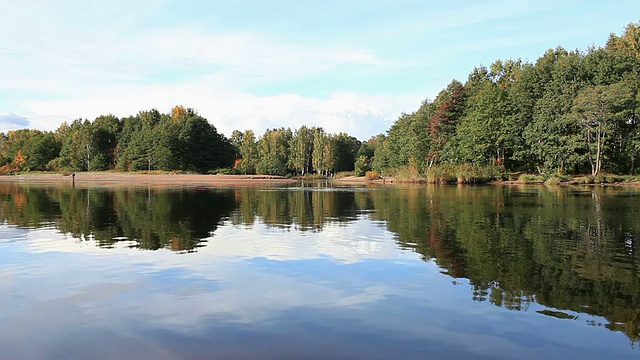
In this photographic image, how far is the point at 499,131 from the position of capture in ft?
227

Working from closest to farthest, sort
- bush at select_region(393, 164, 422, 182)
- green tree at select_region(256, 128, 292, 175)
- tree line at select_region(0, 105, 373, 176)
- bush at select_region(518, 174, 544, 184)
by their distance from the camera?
bush at select_region(518, 174, 544, 184)
bush at select_region(393, 164, 422, 182)
tree line at select_region(0, 105, 373, 176)
green tree at select_region(256, 128, 292, 175)

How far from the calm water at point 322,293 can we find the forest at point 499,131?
48467mm

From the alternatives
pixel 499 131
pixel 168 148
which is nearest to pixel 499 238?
pixel 499 131

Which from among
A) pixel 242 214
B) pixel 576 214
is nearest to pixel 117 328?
pixel 242 214

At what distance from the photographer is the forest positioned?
6031cm

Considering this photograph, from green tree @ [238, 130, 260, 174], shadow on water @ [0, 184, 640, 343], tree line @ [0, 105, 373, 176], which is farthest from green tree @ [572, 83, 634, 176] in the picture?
green tree @ [238, 130, 260, 174]

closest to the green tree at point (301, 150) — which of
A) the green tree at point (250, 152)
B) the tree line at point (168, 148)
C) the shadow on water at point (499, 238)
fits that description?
the tree line at point (168, 148)

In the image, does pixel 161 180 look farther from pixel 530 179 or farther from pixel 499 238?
pixel 499 238

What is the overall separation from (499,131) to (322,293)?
65964mm

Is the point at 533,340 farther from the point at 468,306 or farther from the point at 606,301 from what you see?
the point at 606,301

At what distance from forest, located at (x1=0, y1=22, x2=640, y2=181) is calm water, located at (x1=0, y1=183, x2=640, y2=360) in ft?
159

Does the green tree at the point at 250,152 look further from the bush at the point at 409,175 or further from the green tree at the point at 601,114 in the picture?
the green tree at the point at 601,114

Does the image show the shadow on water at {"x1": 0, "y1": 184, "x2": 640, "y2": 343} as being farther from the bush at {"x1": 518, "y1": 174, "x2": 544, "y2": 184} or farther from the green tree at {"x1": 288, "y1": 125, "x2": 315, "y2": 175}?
the green tree at {"x1": 288, "y1": 125, "x2": 315, "y2": 175}

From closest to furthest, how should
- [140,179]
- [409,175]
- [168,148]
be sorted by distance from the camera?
[409,175]
[140,179]
[168,148]
